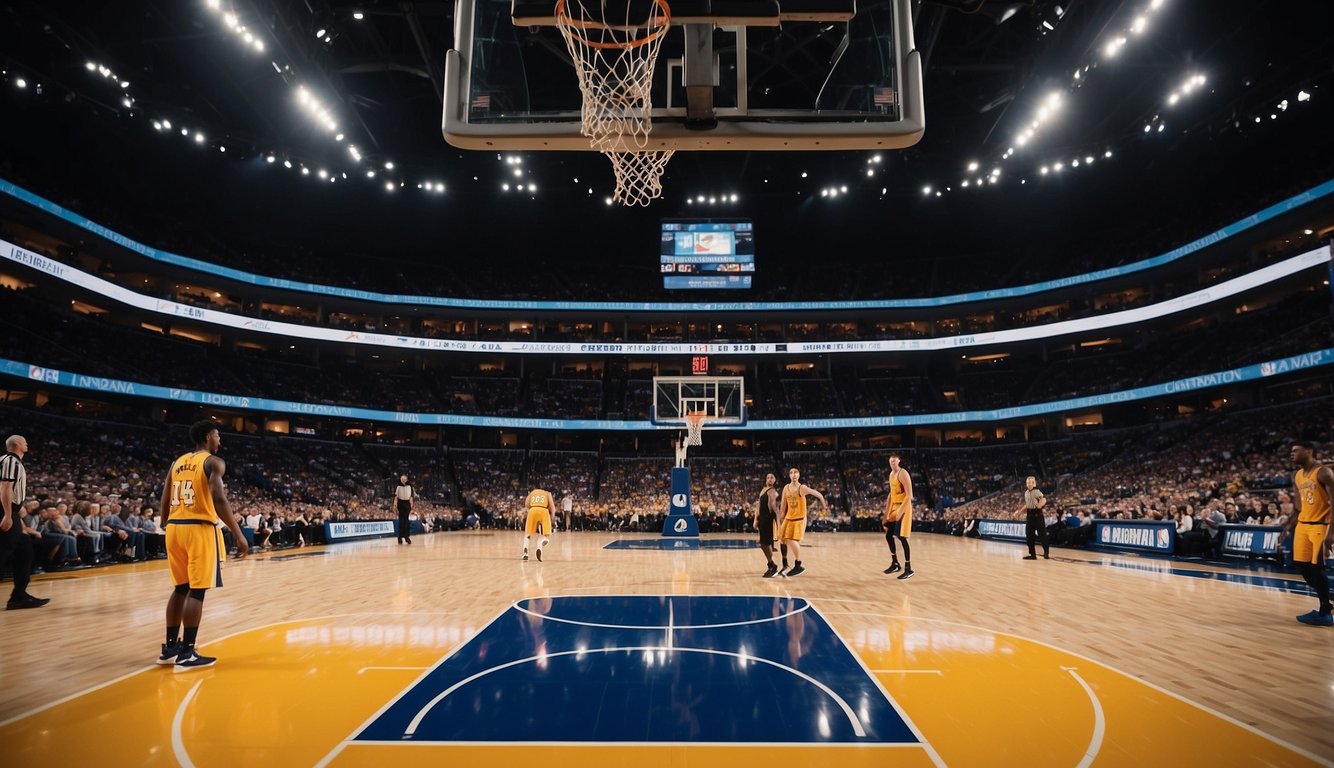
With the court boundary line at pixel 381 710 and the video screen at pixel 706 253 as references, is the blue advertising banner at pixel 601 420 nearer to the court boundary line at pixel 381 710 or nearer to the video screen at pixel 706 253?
the video screen at pixel 706 253

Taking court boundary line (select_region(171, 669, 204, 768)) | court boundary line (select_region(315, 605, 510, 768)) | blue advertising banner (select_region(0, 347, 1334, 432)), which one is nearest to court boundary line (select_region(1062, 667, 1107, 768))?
court boundary line (select_region(315, 605, 510, 768))

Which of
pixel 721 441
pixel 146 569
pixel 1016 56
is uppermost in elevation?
pixel 1016 56

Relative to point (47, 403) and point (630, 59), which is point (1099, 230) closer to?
point (630, 59)

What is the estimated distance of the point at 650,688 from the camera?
4.15 metres

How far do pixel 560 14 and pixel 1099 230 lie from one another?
36568mm

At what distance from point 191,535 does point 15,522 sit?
435 cm

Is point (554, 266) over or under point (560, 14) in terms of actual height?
over

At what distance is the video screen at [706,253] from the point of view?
101 ft

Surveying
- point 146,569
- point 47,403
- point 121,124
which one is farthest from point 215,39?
point 47,403

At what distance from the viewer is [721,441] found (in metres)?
37.0

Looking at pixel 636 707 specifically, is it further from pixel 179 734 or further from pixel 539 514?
pixel 539 514

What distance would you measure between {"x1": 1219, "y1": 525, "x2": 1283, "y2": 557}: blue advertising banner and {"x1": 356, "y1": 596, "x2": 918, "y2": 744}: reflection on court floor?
10.7 metres

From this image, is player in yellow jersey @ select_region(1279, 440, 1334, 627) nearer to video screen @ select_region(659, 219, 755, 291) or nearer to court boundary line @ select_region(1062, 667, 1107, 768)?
court boundary line @ select_region(1062, 667, 1107, 768)

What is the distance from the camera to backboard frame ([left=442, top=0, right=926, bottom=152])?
621 centimetres
